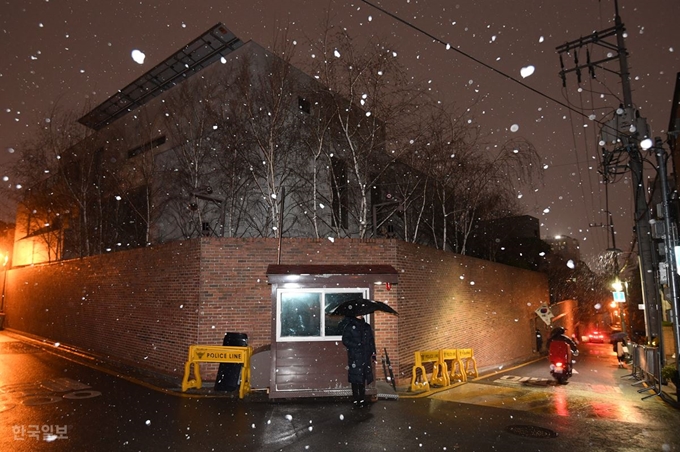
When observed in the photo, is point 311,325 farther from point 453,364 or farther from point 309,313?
point 453,364

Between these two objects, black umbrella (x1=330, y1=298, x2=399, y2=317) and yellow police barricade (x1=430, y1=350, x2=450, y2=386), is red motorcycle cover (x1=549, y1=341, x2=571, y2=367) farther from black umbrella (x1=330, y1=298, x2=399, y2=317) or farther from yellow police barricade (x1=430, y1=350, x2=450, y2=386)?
black umbrella (x1=330, y1=298, x2=399, y2=317)

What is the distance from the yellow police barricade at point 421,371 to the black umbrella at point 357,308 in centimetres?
246

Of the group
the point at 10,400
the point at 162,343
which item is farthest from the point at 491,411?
the point at 10,400

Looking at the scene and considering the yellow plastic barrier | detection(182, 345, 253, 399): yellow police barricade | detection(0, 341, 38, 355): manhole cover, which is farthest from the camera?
detection(0, 341, 38, 355): manhole cover

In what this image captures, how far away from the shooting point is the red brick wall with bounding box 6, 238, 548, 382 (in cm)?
1138

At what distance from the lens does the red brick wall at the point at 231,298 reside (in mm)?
11383

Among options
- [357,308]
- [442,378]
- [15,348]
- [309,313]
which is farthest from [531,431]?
[15,348]

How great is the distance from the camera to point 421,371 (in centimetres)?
1166

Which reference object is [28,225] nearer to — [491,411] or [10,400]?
[10,400]

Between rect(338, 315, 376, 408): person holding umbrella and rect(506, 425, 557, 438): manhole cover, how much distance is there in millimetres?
2922

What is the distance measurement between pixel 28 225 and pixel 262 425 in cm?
3178

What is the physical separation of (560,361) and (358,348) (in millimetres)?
7436

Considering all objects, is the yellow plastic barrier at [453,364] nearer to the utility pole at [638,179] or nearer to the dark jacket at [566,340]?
the dark jacket at [566,340]

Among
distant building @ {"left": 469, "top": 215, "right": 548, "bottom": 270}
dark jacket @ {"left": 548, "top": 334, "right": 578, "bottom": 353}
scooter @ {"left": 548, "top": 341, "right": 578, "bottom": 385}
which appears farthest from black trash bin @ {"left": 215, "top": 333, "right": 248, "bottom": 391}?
distant building @ {"left": 469, "top": 215, "right": 548, "bottom": 270}
